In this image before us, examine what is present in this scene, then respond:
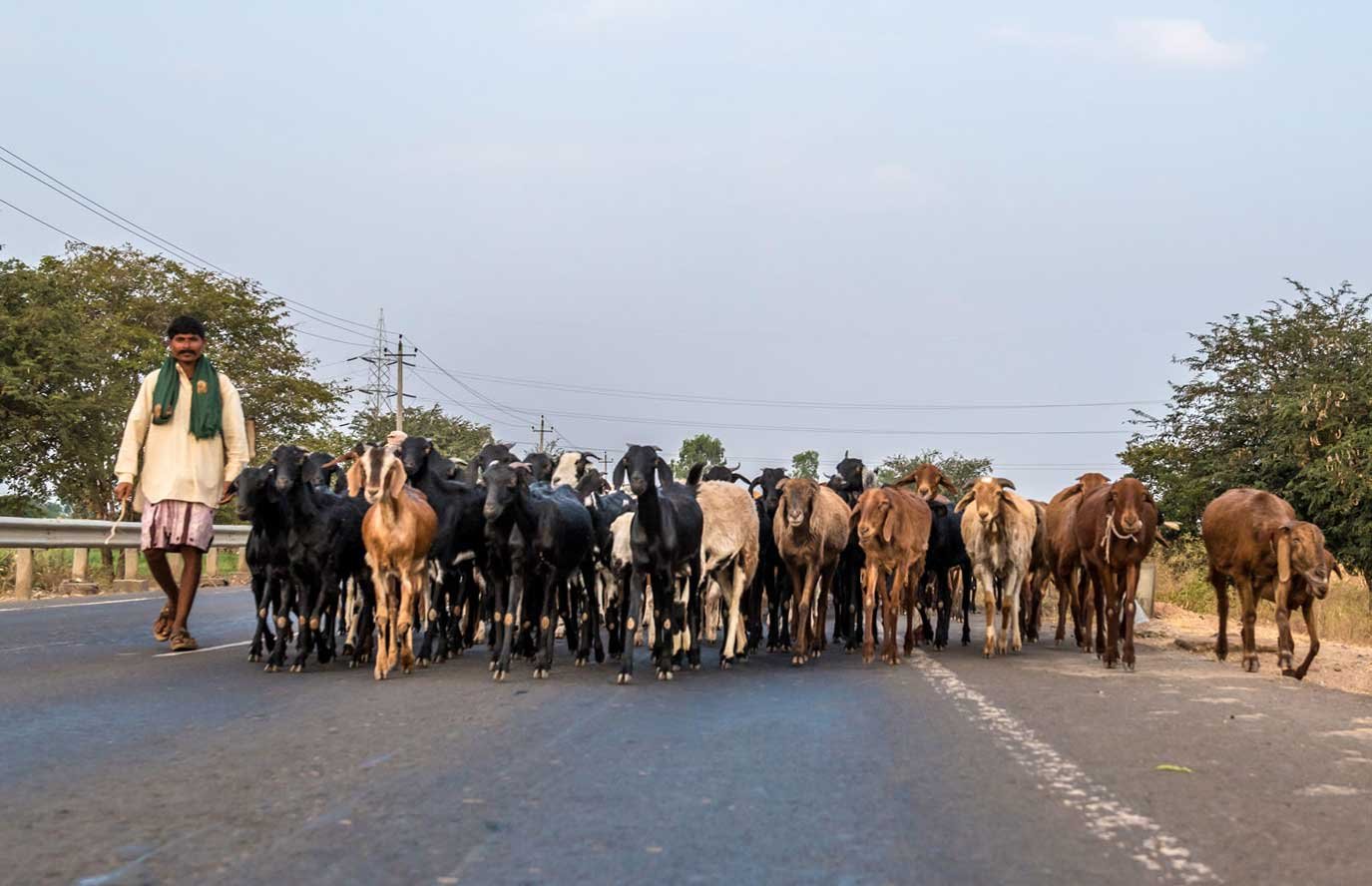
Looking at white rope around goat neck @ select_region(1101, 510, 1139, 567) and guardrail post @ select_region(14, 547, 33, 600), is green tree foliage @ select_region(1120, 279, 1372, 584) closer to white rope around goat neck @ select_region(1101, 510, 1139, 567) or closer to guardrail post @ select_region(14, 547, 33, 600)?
white rope around goat neck @ select_region(1101, 510, 1139, 567)

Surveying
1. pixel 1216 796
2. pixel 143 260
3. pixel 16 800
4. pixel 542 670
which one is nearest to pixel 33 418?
pixel 143 260

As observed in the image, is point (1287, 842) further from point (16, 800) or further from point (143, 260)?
point (143, 260)

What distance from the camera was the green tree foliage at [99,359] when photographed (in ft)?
104

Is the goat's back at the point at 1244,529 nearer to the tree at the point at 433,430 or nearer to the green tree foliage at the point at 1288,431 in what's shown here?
the green tree foliage at the point at 1288,431

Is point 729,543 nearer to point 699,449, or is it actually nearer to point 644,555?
point 644,555

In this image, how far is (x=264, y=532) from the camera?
1194 cm

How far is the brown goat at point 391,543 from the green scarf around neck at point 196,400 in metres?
1.53

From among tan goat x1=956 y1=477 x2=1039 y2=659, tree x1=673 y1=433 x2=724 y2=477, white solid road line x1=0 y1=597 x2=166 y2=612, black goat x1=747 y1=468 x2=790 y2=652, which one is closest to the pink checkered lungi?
white solid road line x1=0 y1=597 x2=166 y2=612

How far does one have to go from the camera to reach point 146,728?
7594 mm

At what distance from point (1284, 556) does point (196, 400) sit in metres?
10.7

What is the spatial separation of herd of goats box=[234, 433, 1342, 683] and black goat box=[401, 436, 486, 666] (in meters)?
0.02

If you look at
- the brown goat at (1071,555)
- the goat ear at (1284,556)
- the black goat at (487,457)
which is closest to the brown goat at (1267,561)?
the goat ear at (1284,556)

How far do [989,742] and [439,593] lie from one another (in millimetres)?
6707

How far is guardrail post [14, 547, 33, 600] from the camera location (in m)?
20.8
